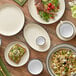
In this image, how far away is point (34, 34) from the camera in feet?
10.6

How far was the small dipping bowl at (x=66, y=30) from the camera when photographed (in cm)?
310

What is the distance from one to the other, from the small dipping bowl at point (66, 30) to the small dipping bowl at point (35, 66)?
12.8 inches

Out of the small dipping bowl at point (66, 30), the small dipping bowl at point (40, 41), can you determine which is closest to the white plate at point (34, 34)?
the small dipping bowl at point (40, 41)

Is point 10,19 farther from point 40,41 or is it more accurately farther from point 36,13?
point 40,41

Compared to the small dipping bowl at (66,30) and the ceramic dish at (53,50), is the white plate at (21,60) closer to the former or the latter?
the ceramic dish at (53,50)

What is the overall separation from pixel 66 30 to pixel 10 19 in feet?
1.90

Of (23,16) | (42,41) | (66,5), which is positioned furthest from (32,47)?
(66,5)

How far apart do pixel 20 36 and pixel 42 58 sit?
1.02 ft

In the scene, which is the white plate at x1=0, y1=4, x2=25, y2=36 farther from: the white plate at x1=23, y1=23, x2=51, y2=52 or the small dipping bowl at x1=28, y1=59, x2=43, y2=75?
the small dipping bowl at x1=28, y1=59, x2=43, y2=75

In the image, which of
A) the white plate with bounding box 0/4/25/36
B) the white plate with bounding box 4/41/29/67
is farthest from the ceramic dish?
the white plate with bounding box 0/4/25/36

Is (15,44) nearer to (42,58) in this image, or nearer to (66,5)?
(42,58)

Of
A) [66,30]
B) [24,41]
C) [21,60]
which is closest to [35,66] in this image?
[21,60]

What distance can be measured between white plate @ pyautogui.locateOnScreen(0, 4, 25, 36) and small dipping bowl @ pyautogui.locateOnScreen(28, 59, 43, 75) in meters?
0.35

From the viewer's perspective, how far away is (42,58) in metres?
3.19
